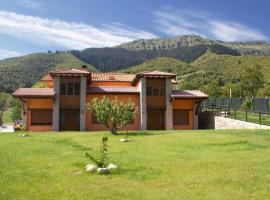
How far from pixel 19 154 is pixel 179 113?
2874cm

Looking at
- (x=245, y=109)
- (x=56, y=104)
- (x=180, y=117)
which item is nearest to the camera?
(x=56, y=104)

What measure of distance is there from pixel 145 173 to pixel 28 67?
165728mm

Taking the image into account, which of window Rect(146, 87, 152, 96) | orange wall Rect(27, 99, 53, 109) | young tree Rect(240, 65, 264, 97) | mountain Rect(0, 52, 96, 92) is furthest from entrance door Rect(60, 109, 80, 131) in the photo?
mountain Rect(0, 52, 96, 92)

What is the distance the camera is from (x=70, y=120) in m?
42.5

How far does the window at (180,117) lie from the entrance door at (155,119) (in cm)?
154

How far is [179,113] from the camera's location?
44.8m

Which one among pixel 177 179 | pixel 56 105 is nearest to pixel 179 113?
pixel 56 105

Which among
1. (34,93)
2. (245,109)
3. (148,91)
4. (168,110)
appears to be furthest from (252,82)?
(34,93)

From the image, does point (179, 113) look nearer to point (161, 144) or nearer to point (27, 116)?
point (27, 116)

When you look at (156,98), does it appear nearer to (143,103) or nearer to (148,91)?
(148,91)

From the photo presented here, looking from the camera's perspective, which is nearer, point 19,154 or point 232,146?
point 19,154

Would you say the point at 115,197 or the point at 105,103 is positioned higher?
the point at 105,103

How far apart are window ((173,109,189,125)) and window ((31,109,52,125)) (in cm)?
1408

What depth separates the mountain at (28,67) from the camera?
156250mm
